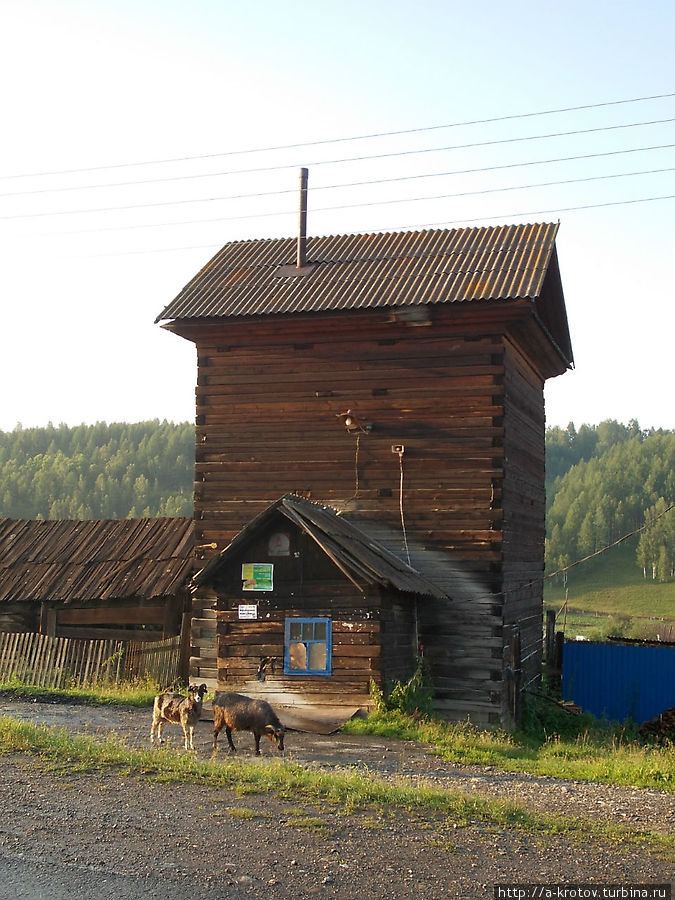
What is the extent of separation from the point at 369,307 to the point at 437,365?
1833 mm

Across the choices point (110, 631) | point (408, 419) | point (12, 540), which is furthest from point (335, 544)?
point (12, 540)

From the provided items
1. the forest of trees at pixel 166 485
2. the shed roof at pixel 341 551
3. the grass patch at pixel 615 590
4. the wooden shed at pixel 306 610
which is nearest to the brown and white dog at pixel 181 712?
the wooden shed at pixel 306 610

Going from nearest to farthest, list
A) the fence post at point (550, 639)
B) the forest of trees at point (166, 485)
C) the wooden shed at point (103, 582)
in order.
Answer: the wooden shed at point (103, 582) < the fence post at point (550, 639) < the forest of trees at point (166, 485)

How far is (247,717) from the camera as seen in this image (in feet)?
44.4

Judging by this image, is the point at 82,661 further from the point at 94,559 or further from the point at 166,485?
the point at 166,485

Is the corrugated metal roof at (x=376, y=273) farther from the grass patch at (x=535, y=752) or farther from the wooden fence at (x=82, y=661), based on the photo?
the grass patch at (x=535, y=752)

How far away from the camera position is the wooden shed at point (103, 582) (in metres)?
25.7

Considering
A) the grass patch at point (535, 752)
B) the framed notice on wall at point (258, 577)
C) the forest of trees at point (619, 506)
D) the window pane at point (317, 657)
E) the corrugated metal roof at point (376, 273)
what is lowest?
the grass patch at point (535, 752)

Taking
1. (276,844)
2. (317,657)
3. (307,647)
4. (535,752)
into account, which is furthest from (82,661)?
(276,844)

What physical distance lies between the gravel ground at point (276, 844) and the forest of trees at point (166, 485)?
120 m

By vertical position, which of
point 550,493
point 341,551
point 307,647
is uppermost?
point 550,493

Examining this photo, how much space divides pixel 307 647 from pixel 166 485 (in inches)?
5340

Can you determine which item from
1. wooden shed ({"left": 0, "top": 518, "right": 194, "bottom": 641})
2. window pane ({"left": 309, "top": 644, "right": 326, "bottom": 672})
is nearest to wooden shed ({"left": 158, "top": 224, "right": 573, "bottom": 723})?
window pane ({"left": 309, "top": 644, "right": 326, "bottom": 672})

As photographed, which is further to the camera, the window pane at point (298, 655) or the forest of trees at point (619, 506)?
the forest of trees at point (619, 506)
